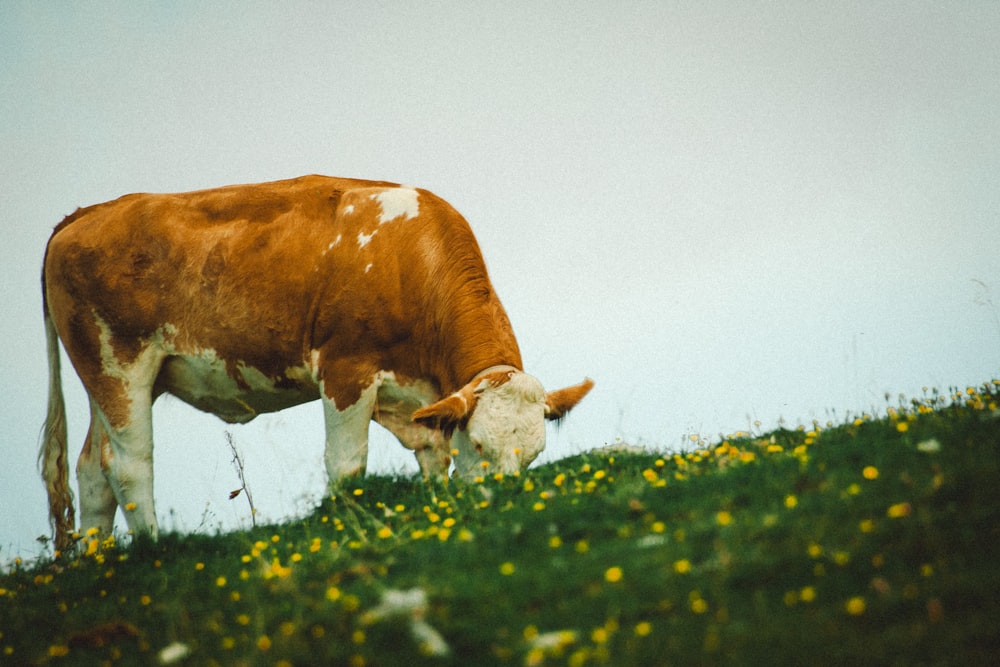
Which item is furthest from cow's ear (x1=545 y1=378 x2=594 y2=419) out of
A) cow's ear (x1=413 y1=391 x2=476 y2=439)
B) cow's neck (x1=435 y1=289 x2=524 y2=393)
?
Answer: cow's ear (x1=413 y1=391 x2=476 y2=439)

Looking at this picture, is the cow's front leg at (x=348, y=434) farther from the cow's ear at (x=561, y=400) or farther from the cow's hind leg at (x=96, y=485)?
the cow's hind leg at (x=96, y=485)

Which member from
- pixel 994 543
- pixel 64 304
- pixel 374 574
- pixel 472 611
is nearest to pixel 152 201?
pixel 64 304

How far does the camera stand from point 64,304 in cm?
1109

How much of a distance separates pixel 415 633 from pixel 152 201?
28.2 feet

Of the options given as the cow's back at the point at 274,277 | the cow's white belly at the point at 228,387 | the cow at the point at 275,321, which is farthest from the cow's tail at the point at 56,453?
the cow's white belly at the point at 228,387

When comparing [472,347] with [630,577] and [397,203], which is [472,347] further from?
[630,577]

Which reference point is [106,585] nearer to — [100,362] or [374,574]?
[374,574]

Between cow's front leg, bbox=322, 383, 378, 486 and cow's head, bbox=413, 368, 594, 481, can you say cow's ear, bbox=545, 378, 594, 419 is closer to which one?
cow's head, bbox=413, 368, 594, 481

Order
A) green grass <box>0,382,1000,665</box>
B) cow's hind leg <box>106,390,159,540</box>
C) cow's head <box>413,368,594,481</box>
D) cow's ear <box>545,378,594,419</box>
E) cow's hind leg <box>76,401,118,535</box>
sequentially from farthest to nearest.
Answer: cow's hind leg <box>76,401,118,535</box>, cow's hind leg <box>106,390,159,540</box>, cow's ear <box>545,378,594,419</box>, cow's head <box>413,368,594,481</box>, green grass <box>0,382,1000,665</box>

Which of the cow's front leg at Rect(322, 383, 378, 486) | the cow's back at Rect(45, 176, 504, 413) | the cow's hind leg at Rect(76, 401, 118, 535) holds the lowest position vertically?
the cow's hind leg at Rect(76, 401, 118, 535)

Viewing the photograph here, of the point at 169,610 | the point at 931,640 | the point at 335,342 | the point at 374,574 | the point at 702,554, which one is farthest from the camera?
the point at 335,342

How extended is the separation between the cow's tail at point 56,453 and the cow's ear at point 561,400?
18.7ft

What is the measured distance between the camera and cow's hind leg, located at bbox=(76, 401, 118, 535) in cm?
1122

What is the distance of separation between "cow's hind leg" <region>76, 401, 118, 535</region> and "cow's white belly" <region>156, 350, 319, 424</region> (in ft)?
3.02
